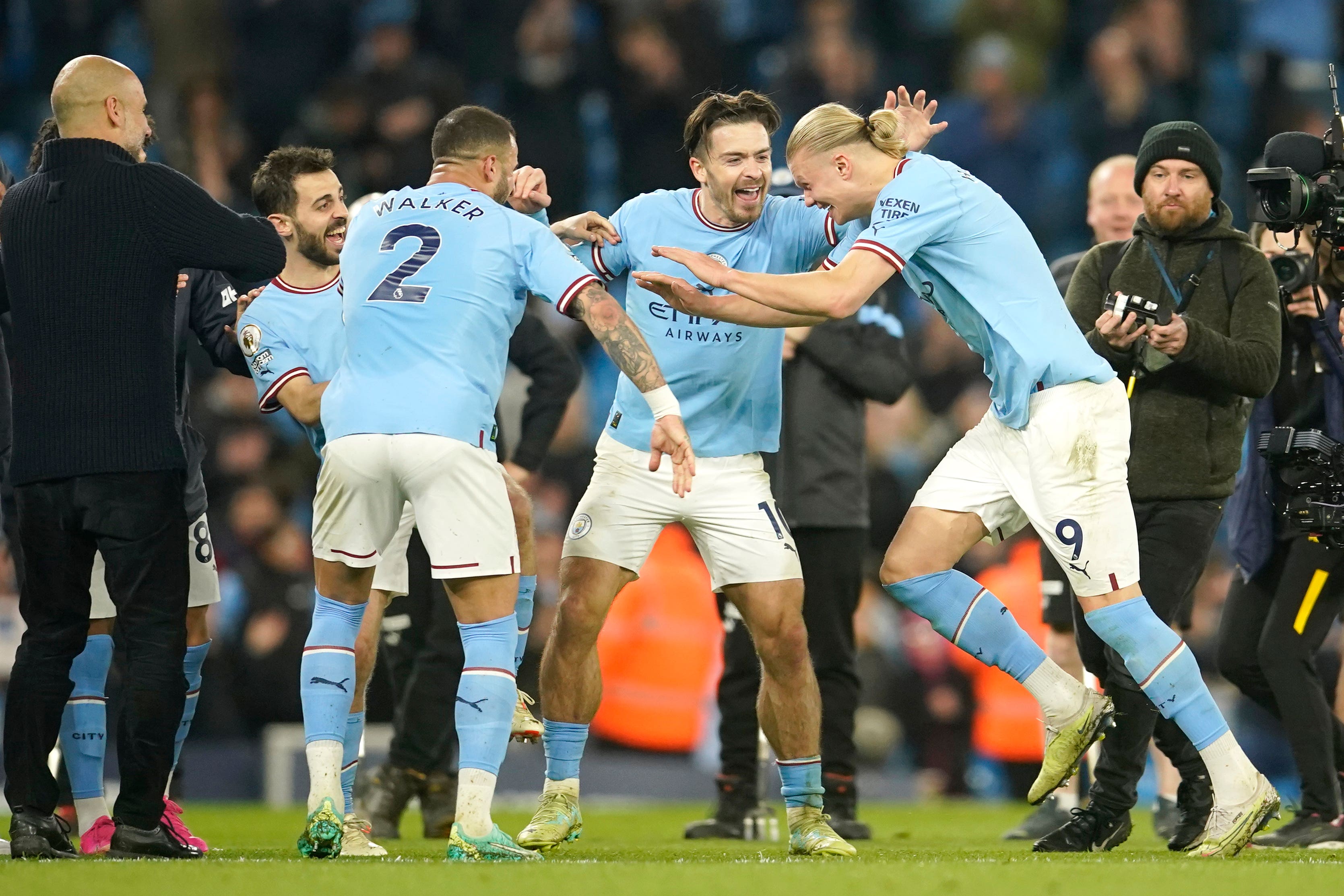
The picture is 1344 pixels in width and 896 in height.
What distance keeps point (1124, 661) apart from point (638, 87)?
847 centimetres

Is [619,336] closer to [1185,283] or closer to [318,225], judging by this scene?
[318,225]

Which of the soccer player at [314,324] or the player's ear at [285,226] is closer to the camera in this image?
the soccer player at [314,324]

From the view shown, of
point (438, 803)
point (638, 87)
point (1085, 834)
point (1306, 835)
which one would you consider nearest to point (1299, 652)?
point (1306, 835)

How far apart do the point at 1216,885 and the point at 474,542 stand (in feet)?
7.95

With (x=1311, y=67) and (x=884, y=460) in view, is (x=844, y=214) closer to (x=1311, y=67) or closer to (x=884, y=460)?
(x=884, y=460)

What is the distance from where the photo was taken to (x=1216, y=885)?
462 cm

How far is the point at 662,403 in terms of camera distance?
5.41 meters

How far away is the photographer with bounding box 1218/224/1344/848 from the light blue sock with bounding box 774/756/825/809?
6.06 feet

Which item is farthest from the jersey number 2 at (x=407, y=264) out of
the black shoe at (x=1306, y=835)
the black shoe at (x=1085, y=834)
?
the black shoe at (x=1306, y=835)

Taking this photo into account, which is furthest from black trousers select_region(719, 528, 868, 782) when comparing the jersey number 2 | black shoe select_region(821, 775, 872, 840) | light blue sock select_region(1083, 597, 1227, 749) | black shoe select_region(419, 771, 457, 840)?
the jersey number 2

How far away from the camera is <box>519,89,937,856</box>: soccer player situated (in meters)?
6.11

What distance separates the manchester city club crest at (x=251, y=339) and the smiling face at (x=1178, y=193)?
11.1 feet

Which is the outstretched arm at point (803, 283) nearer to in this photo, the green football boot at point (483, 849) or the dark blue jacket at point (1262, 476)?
the green football boot at point (483, 849)

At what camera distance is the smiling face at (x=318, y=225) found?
21.5 feet
